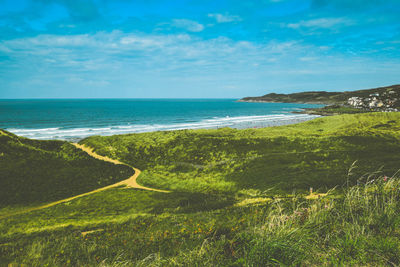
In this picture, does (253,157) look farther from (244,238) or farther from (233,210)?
(244,238)

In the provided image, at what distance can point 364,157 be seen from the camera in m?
34.1

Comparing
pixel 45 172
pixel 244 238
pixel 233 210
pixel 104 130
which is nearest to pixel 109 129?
pixel 104 130

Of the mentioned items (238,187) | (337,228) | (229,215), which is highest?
(337,228)

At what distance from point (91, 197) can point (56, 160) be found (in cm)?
1395

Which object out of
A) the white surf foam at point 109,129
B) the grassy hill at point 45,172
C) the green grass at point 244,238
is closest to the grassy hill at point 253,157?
the grassy hill at point 45,172

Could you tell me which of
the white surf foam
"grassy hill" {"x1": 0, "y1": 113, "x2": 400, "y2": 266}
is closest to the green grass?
"grassy hill" {"x1": 0, "y1": 113, "x2": 400, "y2": 266}


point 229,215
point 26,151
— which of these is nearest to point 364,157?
point 229,215

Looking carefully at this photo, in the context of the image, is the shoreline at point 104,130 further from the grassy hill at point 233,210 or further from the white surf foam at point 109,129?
the grassy hill at point 233,210

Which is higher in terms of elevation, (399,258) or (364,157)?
(399,258)

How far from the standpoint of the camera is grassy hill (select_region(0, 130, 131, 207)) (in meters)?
25.5

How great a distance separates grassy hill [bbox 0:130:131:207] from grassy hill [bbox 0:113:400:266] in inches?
171

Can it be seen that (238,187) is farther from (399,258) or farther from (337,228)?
(399,258)

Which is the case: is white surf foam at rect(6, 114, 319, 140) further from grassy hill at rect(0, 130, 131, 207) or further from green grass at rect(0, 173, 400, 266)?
A: green grass at rect(0, 173, 400, 266)

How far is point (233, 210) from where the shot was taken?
18.0 metres
